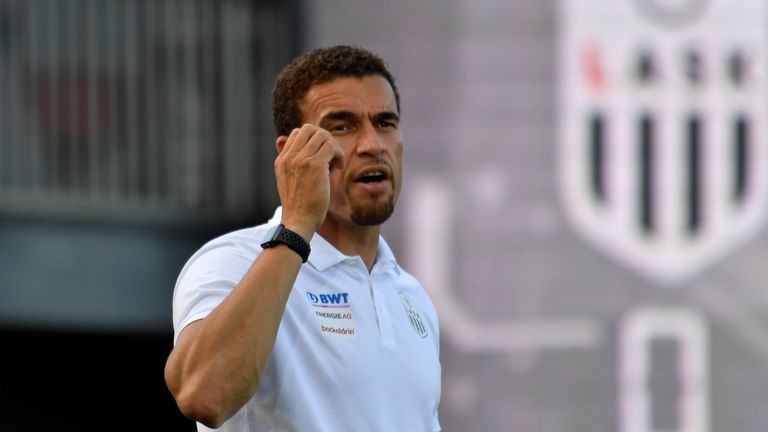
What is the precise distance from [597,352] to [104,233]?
2.96 metres

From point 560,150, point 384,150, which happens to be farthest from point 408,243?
point 384,150

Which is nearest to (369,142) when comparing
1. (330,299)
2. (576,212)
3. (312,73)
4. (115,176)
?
(312,73)

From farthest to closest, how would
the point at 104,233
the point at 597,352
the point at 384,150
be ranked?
the point at 104,233 → the point at 597,352 → the point at 384,150

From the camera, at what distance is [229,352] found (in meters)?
2.68

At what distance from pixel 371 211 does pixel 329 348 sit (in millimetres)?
351

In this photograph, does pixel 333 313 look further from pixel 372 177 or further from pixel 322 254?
pixel 372 177

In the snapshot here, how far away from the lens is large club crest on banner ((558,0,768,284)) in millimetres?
8352

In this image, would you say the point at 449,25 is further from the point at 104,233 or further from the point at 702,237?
the point at 104,233

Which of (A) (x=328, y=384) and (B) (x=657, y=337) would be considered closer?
(A) (x=328, y=384)

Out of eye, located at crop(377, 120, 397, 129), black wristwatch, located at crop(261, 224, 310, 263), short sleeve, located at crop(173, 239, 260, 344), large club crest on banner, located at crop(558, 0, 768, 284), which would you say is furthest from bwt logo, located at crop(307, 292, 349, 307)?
large club crest on banner, located at crop(558, 0, 768, 284)

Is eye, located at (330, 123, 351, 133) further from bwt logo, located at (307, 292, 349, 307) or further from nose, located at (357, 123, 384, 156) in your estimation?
bwt logo, located at (307, 292, 349, 307)

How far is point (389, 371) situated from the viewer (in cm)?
308

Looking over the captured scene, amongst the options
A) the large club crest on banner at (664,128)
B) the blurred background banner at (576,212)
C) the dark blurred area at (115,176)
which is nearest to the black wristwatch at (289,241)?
the blurred background banner at (576,212)

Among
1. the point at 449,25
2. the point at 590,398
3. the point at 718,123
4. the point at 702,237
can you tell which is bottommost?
the point at 590,398
